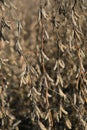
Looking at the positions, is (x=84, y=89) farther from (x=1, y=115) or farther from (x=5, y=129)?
(x=5, y=129)

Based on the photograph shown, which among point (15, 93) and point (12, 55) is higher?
point (12, 55)

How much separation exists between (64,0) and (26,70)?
1.09 ft

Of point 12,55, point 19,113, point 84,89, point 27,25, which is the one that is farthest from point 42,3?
point 27,25

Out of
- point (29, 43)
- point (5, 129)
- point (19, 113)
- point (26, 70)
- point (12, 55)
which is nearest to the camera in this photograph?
point (26, 70)

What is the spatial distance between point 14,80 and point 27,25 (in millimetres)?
1469

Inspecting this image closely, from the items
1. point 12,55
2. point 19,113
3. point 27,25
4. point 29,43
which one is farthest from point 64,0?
point 27,25

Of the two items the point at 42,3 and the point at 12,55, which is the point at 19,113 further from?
the point at 42,3

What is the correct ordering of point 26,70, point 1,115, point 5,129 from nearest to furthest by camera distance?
point 26,70 → point 1,115 → point 5,129

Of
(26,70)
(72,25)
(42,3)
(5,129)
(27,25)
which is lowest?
(5,129)

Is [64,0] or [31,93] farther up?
[64,0]

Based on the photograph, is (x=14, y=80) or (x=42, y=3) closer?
(x=42, y=3)

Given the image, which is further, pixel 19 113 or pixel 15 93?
pixel 15 93

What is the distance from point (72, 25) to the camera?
1.59 metres

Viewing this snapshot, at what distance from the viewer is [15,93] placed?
3.07 metres
